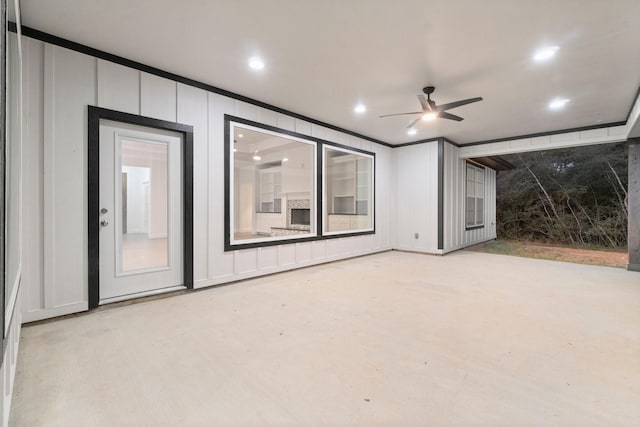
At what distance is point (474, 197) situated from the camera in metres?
8.68

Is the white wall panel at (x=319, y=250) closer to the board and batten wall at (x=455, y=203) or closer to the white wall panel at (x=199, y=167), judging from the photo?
the white wall panel at (x=199, y=167)

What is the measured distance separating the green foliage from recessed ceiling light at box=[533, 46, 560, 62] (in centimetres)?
807

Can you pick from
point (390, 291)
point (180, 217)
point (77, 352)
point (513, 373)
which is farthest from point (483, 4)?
point (77, 352)

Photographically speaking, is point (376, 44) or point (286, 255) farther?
point (286, 255)

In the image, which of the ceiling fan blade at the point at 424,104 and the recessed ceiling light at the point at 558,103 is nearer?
the ceiling fan blade at the point at 424,104

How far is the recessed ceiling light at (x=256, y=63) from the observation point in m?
3.22

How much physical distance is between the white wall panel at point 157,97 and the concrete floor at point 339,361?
223 cm

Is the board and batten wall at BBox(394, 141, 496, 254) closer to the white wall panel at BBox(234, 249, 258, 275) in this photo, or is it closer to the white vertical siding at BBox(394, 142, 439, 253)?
the white vertical siding at BBox(394, 142, 439, 253)

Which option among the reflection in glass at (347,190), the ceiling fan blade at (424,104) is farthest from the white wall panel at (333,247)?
the ceiling fan blade at (424,104)

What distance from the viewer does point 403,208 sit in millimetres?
7309

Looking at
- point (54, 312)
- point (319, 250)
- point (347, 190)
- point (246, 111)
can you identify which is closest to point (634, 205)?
point (347, 190)

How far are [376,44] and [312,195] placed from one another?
10.0 feet

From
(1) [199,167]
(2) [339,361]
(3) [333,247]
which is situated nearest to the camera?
(2) [339,361]

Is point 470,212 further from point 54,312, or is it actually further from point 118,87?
point 54,312
